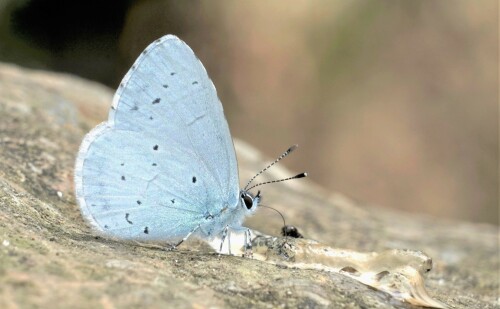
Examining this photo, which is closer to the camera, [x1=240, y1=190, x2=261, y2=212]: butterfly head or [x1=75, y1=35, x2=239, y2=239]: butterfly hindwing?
[x1=75, y1=35, x2=239, y2=239]: butterfly hindwing

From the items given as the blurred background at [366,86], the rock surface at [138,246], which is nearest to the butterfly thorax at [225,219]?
the rock surface at [138,246]

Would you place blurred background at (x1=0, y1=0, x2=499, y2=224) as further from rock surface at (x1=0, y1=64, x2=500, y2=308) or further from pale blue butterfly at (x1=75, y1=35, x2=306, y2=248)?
pale blue butterfly at (x1=75, y1=35, x2=306, y2=248)

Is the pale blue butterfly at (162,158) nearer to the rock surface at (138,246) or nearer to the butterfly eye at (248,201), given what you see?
the butterfly eye at (248,201)

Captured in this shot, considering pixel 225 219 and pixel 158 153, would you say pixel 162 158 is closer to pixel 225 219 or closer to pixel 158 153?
pixel 158 153

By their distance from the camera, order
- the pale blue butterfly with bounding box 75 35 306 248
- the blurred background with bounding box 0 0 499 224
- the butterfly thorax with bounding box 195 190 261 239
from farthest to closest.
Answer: the blurred background with bounding box 0 0 499 224 < the butterfly thorax with bounding box 195 190 261 239 < the pale blue butterfly with bounding box 75 35 306 248

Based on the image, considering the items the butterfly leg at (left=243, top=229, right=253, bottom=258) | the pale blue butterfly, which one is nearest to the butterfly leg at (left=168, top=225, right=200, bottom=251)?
the pale blue butterfly

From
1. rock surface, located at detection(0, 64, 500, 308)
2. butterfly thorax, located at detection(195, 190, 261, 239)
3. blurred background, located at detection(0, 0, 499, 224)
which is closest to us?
rock surface, located at detection(0, 64, 500, 308)

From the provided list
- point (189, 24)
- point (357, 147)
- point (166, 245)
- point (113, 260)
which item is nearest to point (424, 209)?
point (357, 147)

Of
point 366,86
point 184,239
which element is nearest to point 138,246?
point 184,239
